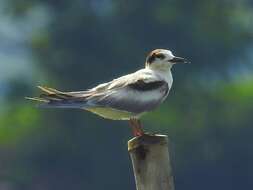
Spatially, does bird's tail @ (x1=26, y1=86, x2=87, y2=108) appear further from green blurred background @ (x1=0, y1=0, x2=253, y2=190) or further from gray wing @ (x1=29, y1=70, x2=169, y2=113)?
green blurred background @ (x1=0, y1=0, x2=253, y2=190)

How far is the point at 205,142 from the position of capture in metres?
43.8

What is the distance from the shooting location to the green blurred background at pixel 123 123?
140 feet

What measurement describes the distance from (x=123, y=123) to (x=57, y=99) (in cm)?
2754

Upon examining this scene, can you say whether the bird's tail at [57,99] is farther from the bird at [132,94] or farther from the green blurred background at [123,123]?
the green blurred background at [123,123]

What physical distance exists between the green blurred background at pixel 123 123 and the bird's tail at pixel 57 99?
89.1ft

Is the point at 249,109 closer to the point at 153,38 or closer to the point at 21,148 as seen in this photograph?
the point at 153,38

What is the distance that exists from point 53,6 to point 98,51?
13.0ft

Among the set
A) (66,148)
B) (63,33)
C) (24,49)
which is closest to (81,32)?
(63,33)

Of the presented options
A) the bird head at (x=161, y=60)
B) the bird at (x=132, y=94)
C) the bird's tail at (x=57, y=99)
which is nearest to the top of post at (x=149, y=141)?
the bird's tail at (x=57, y=99)

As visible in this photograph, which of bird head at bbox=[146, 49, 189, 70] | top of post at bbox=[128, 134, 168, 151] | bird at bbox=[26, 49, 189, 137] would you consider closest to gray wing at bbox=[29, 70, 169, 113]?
bird at bbox=[26, 49, 189, 137]

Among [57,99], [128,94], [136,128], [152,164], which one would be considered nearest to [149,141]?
[152,164]

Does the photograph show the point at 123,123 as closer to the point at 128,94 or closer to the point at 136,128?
the point at 128,94

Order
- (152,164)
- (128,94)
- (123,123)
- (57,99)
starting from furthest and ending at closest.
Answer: (123,123), (128,94), (57,99), (152,164)

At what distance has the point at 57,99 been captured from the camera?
1272cm
